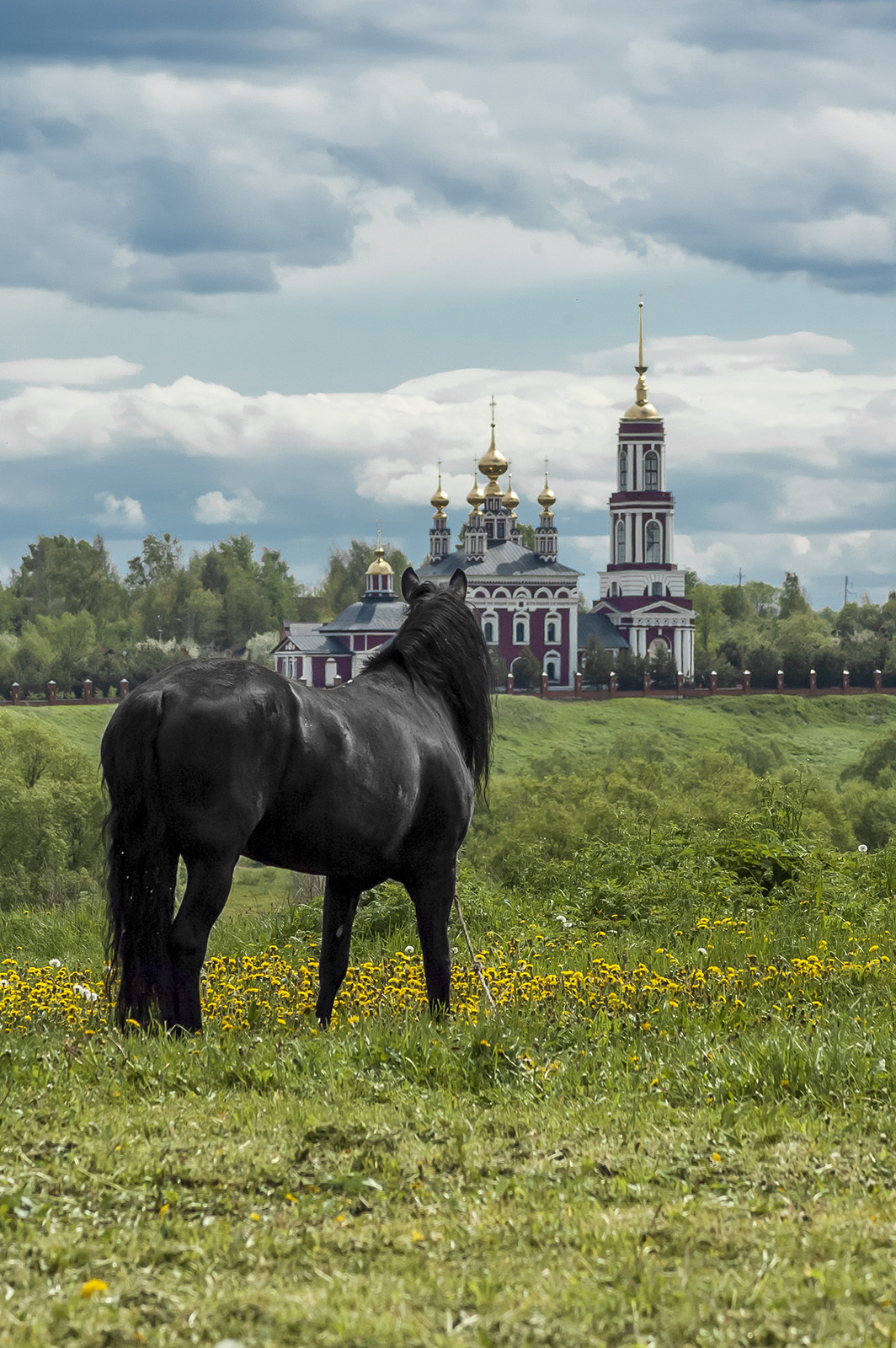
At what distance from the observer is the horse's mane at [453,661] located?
7.57 m

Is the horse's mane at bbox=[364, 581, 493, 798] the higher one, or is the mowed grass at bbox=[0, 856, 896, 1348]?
the horse's mane at bbox=[364, 581, 493, 798]

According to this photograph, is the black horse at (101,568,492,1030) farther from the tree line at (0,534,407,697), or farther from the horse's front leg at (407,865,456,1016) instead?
the tree line at (0,534,407,697)

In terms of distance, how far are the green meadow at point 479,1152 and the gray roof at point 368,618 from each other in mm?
102336

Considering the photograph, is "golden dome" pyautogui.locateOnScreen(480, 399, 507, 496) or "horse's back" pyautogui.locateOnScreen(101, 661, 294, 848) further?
"golden dome" pyautogui.locateOnScreen(480, 399, 507, 496)

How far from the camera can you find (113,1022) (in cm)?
651

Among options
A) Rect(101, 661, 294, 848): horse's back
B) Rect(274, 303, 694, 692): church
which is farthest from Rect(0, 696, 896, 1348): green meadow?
Rect(274, 303, 694, 692): church

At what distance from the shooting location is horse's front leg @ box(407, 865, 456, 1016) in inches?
280

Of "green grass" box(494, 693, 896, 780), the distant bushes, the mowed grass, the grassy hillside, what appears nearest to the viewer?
the mowed grass

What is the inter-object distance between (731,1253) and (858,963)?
4.71 meters

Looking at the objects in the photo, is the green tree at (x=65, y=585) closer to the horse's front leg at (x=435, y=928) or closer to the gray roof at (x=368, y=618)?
the gray roof at (x=368, y=618)

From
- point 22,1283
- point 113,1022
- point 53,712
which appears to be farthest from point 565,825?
point 53,712

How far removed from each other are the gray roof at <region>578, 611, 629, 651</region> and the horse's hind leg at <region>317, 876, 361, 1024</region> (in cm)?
10774

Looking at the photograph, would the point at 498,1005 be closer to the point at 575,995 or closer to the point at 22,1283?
the point at 575,995

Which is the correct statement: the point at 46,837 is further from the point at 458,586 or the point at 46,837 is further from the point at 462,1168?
the point at 462,1168
